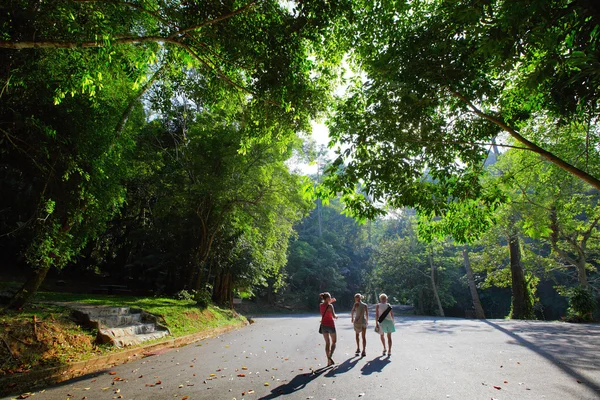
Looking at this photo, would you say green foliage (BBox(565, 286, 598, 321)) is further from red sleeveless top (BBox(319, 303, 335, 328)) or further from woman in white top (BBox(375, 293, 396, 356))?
red sleeveless top (BBox(319, 303, 335, 328))

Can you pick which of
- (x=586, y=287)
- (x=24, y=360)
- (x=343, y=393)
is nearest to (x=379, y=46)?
(x=343, y=393)

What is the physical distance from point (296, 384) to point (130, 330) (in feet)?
20.2

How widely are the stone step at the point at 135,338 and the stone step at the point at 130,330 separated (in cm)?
17

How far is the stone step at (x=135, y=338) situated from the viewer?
838 centimetres

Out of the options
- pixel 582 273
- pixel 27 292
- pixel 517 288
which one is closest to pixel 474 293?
pixel 517 288

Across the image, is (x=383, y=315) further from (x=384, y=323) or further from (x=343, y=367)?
(x=343, y=367)

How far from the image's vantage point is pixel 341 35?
707 centimetres

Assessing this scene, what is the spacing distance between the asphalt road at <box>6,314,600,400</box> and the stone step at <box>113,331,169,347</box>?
2.70ft

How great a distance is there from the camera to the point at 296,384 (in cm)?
578

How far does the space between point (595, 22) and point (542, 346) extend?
29.6 ft

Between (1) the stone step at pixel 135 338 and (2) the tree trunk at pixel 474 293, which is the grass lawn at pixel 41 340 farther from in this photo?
(2) the tree trunk at pixel 474 293

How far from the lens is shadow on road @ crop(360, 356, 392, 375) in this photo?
6720mm

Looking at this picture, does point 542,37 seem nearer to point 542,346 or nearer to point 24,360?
point 542,346

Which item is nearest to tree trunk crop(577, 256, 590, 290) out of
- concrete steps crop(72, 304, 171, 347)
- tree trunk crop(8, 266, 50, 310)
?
concrete steps crop(72, 304, 171, 347)
